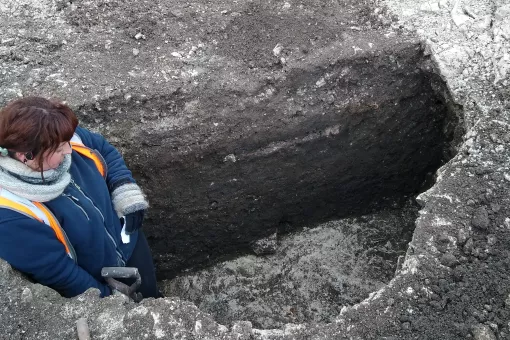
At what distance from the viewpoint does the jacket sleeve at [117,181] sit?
8.30 ft

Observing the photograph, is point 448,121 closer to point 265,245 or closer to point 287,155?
point 287,155

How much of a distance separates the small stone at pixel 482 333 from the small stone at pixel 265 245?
2.17 metres

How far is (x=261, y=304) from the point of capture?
13.1ft

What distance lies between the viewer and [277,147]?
3.60 m

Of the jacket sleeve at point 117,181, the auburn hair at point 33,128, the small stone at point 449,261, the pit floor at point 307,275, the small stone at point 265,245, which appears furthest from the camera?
the small stone at point 265,245

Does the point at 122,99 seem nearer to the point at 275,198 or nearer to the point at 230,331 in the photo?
the point at 275,198

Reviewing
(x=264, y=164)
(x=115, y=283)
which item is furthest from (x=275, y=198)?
(x=115, y=283)

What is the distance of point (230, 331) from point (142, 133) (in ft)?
5.06

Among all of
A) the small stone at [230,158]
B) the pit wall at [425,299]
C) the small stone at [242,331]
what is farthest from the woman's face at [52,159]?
the small stone at [230,158]

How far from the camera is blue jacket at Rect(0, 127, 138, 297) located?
81.4 inches

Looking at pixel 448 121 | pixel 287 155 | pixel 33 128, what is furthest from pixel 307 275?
pixel 33 128

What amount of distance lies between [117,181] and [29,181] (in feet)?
1.84

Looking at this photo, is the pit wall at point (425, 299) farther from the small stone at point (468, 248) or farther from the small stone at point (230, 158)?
the small stone at point (230, 158)

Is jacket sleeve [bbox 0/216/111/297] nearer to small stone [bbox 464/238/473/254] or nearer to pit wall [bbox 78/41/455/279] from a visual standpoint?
pit wall [bbox 78/41/455/279]
